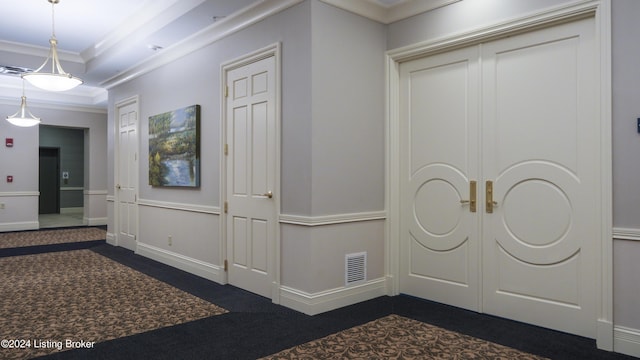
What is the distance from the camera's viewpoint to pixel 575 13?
10.2 ft

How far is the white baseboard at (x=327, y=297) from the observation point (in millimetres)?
3746

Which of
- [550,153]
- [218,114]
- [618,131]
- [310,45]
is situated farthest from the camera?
[218,114]

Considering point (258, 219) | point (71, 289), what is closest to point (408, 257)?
point (258, 219)

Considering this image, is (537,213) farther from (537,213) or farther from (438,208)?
(438,208)

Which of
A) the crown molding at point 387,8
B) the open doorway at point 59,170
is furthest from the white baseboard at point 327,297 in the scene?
the open doorway at point 59,170

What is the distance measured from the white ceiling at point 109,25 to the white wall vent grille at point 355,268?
234 centimetres

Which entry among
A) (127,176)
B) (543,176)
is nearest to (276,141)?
(543,176)

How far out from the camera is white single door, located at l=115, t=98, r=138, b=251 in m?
Answer: 6.82

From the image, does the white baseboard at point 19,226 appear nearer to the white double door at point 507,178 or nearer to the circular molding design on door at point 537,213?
the white double door at point 507,178

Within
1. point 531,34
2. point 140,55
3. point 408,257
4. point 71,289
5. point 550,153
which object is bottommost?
point 71,289

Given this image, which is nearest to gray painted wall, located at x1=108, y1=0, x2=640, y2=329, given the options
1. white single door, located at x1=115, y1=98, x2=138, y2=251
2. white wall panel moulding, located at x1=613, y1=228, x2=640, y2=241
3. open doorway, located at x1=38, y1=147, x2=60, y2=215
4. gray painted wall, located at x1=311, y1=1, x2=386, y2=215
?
gray painted wall, located at x1=311, y1=1, x2=386, y2=215

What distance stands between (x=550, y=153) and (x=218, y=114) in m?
3.40

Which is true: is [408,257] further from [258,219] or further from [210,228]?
[210,228]

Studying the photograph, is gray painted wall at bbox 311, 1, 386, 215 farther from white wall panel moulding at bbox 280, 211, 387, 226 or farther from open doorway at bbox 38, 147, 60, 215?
open doorway at bbox 38, 147, 60, 215
